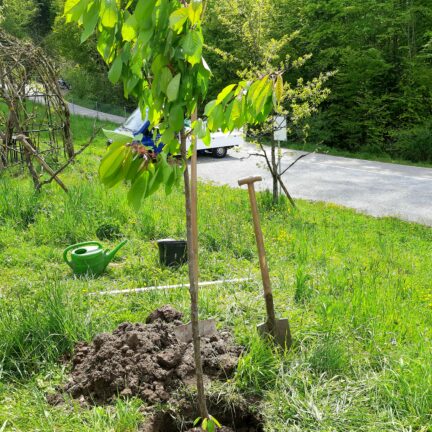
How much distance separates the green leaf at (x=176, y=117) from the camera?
77.0 inches

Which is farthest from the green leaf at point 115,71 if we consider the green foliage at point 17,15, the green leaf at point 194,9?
the green foliage at point 17,15

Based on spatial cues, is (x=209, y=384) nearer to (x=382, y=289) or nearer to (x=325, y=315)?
(x=325, y=315)

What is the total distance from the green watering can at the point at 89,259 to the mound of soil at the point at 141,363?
154 centimetres

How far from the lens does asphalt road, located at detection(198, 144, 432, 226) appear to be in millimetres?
10086

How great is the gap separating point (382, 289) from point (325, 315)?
903 millimetres

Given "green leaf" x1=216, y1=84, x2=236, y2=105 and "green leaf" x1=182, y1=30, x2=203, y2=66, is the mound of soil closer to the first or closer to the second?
"green leaf" x1=216, y1=84, x2=236, y2=105

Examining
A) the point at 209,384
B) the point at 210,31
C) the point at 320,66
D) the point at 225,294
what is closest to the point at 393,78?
the point at 320,66

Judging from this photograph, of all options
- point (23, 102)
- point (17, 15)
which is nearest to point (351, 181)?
point (23, 102)

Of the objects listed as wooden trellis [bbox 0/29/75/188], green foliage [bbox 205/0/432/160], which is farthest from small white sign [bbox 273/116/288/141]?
green foliage [bbox 205/0/432/160]

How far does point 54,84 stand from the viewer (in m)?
11.0

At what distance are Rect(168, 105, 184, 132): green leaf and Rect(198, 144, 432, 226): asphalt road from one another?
7204mm

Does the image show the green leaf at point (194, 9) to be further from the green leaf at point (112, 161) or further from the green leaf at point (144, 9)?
the green leaf at point (112, 161)

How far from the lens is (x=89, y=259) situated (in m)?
4.96

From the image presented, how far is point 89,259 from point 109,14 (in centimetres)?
343
